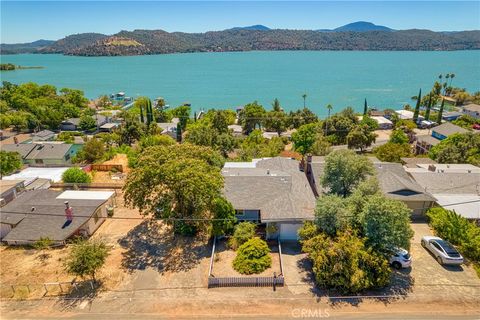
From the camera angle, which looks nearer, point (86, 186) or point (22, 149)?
point (86, 186)

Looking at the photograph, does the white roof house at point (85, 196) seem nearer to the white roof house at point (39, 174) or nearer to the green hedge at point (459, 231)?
the white roof house at point (39, 174)

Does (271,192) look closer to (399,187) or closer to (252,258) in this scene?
A: (252,258)

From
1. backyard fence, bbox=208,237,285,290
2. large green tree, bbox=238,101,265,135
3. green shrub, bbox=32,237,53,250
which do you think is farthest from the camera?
large green tree, bbox=238,101,265,135

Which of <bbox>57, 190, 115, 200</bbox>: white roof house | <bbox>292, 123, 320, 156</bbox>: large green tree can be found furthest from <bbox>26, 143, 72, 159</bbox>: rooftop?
<bbox>292, 123, 320, 156</bbox>: large green tree

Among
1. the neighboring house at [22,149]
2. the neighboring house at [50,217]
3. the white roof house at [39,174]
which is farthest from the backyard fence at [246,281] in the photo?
the neighboring house at [22,149]

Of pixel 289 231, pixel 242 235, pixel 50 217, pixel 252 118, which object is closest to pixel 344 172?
pixel 289 231

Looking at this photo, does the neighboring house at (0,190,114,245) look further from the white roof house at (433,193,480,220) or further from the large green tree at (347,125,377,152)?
the large green tree at (347,125,377,152)
